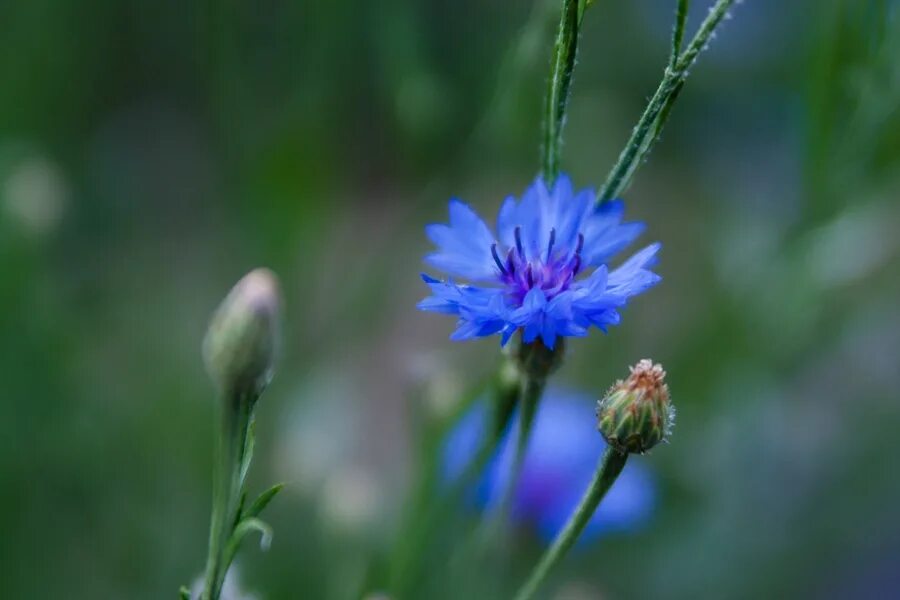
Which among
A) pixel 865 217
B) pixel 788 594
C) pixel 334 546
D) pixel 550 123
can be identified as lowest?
pixel 334 546

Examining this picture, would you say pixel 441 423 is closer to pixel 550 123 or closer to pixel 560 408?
pixel 550 123

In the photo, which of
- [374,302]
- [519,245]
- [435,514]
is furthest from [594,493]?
[374,302]

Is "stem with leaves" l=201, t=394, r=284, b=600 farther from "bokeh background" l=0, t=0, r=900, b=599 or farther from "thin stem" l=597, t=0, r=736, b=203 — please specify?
"bokeh background" l=0, t=0, r=900, b=599

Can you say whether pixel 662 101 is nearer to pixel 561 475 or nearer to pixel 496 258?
pixel 496 258

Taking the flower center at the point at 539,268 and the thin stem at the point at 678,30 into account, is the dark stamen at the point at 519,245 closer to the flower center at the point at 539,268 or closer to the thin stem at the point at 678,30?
the flower center at the point at 539,268

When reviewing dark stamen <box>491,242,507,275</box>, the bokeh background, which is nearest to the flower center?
dark stamen <box>491,242,507,275</box>

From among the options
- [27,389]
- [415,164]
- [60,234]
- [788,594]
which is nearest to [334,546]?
[415,164]

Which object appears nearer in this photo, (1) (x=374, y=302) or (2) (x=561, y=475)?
(2) (x=561, y=475)
